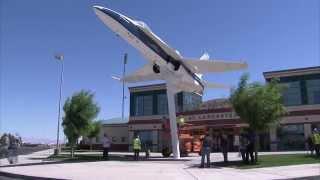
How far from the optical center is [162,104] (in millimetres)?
67312

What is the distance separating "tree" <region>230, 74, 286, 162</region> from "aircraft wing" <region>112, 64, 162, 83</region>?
12763 millimetres

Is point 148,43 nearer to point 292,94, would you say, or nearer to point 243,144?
point 243,144

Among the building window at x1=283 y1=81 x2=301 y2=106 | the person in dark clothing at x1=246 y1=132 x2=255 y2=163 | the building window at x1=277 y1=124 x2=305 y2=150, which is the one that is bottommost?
the person in dark clothing at x1=246 y1=132 x2=255 y2=163

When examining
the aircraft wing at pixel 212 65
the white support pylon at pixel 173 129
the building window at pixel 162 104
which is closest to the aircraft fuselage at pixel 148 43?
the white support pylon at pixel 173 129

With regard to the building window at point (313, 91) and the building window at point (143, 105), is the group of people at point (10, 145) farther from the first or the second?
the building window at point (143, 105)

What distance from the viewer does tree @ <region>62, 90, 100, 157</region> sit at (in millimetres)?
41750

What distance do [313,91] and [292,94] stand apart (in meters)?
2.36

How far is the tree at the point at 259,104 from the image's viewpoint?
2606 centimetres

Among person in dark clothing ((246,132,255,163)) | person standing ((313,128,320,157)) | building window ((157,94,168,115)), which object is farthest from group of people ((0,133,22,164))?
building window ((157,94,168,115))

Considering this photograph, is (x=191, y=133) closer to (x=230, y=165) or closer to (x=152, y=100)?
(x=230, y=165)

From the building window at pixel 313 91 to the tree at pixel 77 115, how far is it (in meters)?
24.7

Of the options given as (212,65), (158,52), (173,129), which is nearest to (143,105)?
(212,65)

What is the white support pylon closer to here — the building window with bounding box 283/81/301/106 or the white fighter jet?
the white fighter jet

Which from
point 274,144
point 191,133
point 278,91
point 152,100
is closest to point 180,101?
point 152,100
